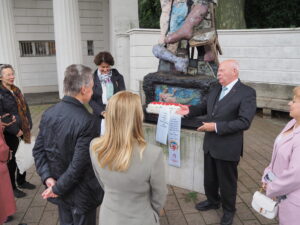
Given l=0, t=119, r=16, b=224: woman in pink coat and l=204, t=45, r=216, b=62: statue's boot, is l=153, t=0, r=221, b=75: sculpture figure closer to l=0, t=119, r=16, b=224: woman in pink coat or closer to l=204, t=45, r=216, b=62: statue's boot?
l=204, t=45, r=216, b=62: statue's boot

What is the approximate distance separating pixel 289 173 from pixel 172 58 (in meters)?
2.31

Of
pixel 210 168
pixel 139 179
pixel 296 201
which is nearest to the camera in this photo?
pixel 139 179

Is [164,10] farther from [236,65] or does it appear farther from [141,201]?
[141,201]

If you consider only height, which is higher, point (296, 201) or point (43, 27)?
point (43, 27)

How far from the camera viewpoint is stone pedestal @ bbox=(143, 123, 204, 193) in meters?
3.30

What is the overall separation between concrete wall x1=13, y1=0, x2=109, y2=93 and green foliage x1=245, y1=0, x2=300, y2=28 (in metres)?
6.81

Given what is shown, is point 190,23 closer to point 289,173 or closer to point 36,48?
point 289,173

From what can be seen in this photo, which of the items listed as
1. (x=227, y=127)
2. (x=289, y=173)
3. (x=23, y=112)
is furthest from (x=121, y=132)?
(x=23, y=112)

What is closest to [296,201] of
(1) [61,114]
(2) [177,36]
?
(1) [61,114]

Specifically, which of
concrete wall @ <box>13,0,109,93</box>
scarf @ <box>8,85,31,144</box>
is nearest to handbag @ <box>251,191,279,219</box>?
scarf @ <box>8,85,31,144</box>

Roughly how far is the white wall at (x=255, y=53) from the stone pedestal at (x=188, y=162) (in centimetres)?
502

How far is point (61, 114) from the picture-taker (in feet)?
6.04

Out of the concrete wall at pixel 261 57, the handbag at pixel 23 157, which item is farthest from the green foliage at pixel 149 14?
the handbag at pixel 23 157

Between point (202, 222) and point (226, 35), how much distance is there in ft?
21.9
